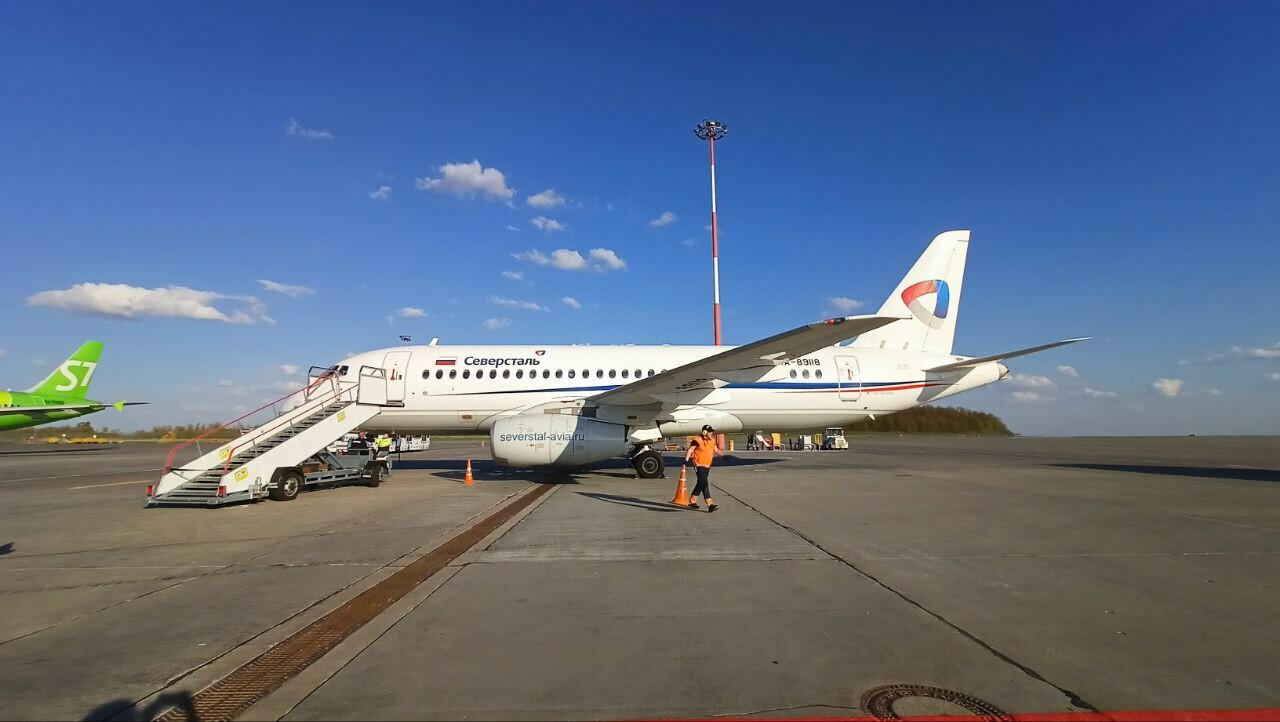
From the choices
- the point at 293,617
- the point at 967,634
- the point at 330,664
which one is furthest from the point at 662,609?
the point at 293,617

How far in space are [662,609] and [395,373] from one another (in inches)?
533

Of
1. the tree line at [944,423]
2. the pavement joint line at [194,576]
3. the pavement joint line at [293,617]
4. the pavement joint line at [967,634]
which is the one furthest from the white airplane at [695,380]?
the tree line at [944,423]

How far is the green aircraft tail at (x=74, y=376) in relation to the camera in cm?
3250

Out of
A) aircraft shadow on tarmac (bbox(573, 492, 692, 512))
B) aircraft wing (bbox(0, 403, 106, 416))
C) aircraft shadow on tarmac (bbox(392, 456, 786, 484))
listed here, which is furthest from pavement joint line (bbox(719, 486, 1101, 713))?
aircraft wing (bbox(0, 403, 106, 416))

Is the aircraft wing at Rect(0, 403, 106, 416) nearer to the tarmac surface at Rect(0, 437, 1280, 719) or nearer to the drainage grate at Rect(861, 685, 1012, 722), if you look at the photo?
the tarmac surface at Rect(0, 437, 1280, 719)

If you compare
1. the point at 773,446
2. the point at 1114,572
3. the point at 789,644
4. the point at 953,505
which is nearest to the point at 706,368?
the point at 953,505

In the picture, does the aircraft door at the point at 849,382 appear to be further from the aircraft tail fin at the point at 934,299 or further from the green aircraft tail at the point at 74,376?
the green aircraft tail at the point at 74,376

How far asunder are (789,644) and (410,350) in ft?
49.8

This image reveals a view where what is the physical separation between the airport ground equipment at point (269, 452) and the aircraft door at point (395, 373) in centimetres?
99

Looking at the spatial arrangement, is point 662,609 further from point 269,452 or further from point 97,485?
point 97,485

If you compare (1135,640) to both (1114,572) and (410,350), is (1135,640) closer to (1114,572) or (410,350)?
(1114,572)

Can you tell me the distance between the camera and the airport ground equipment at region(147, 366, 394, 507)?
10656mm

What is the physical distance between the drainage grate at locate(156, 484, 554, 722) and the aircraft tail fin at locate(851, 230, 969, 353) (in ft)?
49.7

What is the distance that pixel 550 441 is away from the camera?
13.3 m
